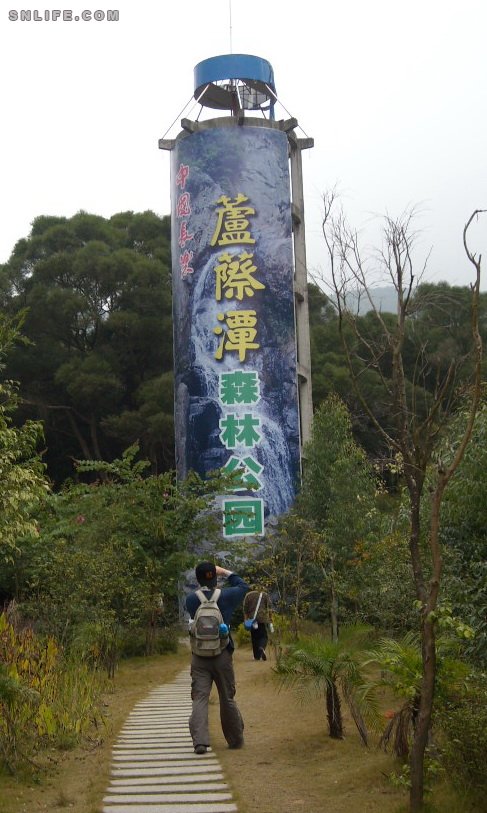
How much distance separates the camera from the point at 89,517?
16344mm

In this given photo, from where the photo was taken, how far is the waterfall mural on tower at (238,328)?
22.3m

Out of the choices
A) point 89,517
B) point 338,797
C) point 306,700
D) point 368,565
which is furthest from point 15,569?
point 338,797

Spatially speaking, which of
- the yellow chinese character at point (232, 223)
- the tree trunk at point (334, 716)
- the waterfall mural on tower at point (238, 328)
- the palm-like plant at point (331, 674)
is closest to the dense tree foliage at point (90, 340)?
the waterfall mural on tower at point (238, 328)

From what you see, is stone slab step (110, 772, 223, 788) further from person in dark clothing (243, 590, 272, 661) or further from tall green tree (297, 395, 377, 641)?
tall green tree (297, 395, 377, 641)

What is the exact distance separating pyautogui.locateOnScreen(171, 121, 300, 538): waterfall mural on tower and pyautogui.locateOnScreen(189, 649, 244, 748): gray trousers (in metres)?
14.5

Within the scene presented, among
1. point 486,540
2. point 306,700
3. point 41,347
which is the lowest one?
point 306,700

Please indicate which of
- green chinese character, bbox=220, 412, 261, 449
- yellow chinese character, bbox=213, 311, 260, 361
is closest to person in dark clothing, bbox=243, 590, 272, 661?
green chinese character, bbox=220, 412, 261, 449

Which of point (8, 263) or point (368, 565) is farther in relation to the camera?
point (8, 263)

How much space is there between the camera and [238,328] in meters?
22.5

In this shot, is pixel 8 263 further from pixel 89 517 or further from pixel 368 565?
pixel 368 565

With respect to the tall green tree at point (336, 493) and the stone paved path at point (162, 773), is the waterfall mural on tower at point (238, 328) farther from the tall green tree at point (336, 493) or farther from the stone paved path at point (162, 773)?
the stone paved path at point (162, 773)

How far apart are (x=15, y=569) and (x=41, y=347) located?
14.1 meters

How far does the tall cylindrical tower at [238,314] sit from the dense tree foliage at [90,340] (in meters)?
5.78

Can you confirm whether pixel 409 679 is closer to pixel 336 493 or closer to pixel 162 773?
pixel 162 773
